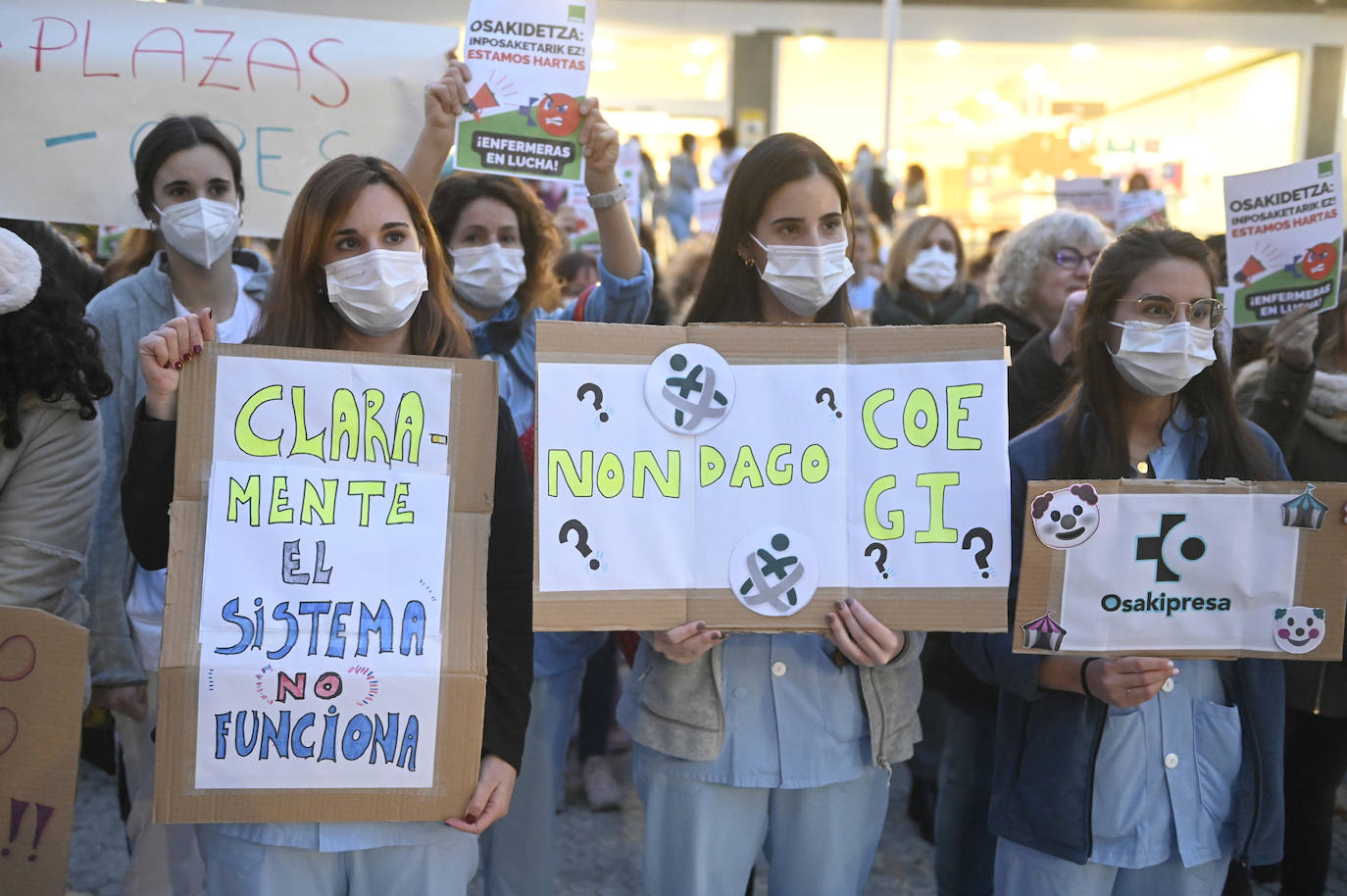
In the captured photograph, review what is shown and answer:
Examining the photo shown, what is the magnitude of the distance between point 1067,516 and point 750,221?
36.2 inches

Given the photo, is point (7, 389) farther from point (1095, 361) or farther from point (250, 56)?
point (1095, 361)

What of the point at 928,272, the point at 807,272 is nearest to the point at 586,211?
the point at 928,272

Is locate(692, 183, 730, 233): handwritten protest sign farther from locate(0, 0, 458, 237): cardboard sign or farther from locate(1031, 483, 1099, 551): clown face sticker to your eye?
locate(1031, 483, 1099, 551): clown face sticker

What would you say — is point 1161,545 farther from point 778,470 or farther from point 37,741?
point 37,741

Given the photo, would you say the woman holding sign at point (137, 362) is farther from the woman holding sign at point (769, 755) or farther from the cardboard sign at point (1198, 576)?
the cardboard sign at point (1198, 576)

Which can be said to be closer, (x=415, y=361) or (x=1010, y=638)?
(x=415, y=361)

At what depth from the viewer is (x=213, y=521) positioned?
197cm

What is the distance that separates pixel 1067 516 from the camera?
2.16 meters

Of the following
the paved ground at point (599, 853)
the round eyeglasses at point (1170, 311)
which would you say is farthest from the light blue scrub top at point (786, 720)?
the paved ground at point (599, 853)

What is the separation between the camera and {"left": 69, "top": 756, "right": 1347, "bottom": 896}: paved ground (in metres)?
3.88

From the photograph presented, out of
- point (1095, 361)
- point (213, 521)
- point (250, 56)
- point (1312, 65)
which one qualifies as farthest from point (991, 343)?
point (1312, 65)

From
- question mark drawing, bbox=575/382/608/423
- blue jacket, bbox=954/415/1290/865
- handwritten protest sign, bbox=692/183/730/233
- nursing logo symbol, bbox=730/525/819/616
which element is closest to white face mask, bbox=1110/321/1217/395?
blue jacket, bbox=954/415/1290/865

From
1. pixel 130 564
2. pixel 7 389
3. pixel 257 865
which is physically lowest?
pixel 257 865

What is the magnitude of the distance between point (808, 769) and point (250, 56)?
2.80 meters
